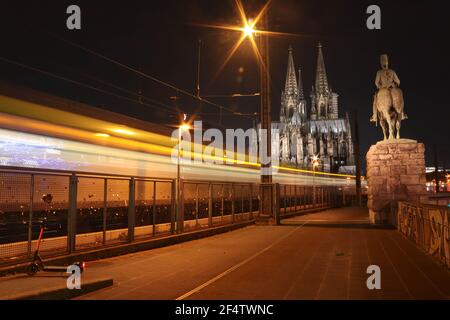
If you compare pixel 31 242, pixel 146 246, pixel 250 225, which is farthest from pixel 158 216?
pixel 250 225

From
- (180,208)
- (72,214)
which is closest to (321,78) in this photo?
(180,208)

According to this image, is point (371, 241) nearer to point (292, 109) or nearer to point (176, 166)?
point (176, 166)

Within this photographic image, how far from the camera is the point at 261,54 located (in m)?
21.2

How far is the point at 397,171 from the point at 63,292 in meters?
15.0

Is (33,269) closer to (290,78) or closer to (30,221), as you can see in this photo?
(30,221)

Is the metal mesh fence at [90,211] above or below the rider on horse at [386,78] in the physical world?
below

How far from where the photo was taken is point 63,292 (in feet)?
21.3

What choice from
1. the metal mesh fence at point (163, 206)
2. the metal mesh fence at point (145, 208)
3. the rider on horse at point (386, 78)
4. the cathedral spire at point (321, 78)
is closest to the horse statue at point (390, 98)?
the rider on horse at point (386, 78)

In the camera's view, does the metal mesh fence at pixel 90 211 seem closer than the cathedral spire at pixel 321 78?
Yes

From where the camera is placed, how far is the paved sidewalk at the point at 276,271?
22.4 ft

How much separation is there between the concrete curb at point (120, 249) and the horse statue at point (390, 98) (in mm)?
8655

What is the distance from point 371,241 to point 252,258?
5098 millimetres

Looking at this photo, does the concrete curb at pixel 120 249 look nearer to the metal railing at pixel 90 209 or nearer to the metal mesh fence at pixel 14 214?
the metal railing at pixel 90 209

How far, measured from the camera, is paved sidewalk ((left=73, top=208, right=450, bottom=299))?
6832mm
